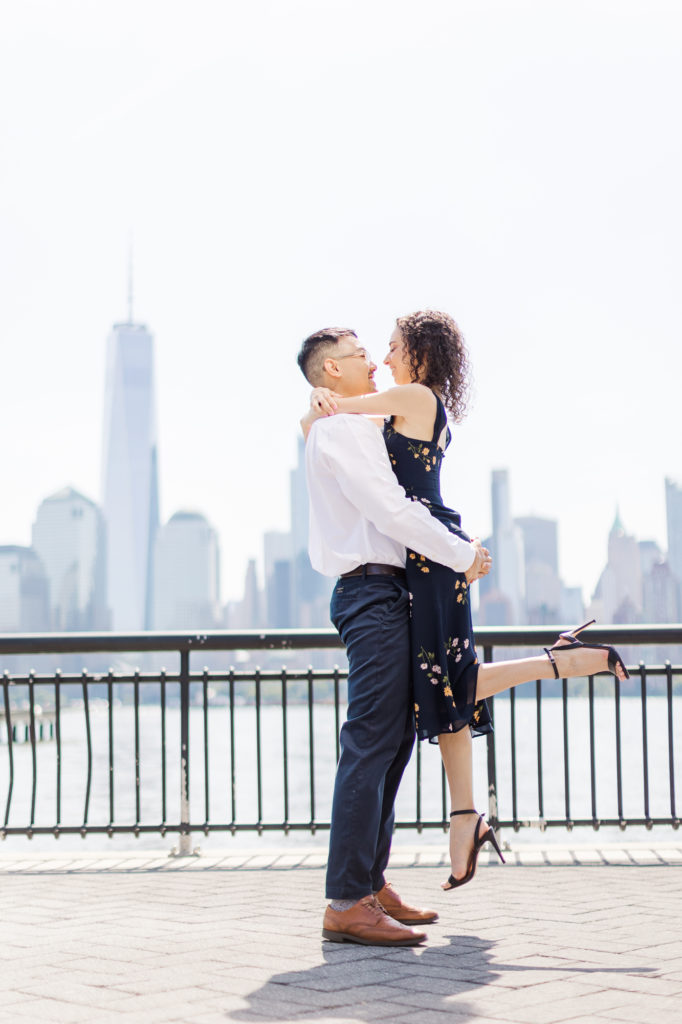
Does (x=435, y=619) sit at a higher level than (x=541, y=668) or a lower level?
higher

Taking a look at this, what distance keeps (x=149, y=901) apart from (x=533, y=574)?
11505 centimetres

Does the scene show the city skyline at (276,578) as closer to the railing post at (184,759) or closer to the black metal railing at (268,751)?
the black metal railing at (268,751)

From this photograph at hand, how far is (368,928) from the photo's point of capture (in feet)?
10.7

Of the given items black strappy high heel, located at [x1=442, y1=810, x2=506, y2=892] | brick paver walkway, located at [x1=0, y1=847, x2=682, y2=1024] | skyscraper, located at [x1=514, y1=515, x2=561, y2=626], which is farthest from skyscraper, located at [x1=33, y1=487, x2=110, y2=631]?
black strappy high heel, located at [x1=442, y1=810, x2=506, y2=892]

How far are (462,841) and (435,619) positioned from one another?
2.15 feet

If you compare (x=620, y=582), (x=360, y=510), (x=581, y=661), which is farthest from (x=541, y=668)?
(x=620, y=582)

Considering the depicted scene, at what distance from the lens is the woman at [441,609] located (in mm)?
3420

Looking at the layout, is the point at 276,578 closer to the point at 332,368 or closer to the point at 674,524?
the point at 674,524

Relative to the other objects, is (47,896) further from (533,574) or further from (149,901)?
(533,574)

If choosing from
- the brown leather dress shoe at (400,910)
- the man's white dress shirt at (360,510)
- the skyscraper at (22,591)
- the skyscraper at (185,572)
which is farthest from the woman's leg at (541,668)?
the skyscraper at (185,572)

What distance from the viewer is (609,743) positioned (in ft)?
230

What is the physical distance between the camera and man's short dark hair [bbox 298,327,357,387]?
364 centimetres

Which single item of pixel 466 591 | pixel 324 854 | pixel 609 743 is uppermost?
pixel 466 591

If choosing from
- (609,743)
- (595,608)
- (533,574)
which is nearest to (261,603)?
(533,574)
